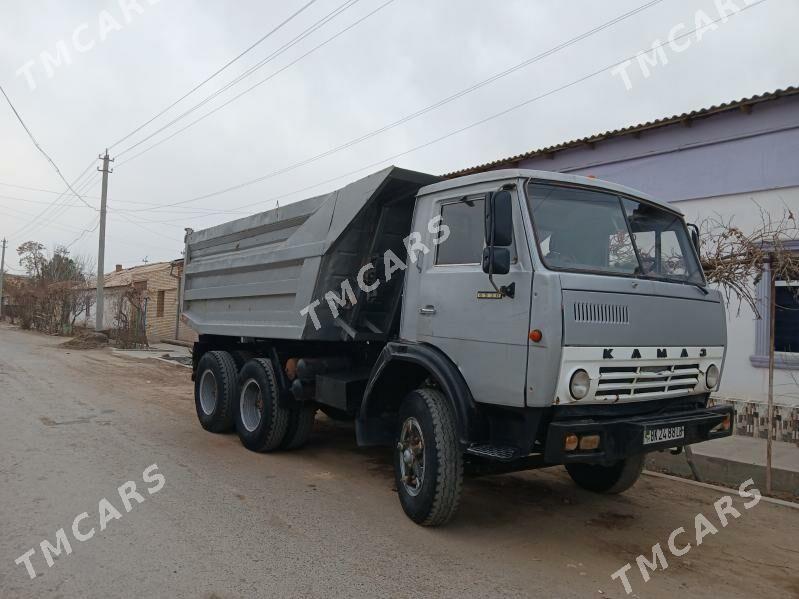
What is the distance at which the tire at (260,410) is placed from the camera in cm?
655

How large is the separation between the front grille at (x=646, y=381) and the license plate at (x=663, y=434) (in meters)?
0.26

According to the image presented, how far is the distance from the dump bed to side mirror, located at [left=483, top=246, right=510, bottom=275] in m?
1.61

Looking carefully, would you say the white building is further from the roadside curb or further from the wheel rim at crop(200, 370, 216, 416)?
the wheel rim at crop(200, 370, 216, 416)

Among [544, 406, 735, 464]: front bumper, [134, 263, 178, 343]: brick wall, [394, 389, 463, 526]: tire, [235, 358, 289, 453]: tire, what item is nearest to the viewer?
[544, 406, 735, 464]: front bumper

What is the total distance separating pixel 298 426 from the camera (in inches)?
263

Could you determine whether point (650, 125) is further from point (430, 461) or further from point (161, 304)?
point (161, 304)

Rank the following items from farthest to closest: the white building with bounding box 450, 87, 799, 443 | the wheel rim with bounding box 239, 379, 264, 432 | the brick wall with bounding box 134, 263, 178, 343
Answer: the brick wall with bounding box 134, 263, 178, 343 < the white building with bounding box 450, 87, 799, 443 < the wheel rim with bounding box 239, 379, 264, 432

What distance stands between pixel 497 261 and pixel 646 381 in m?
1.35

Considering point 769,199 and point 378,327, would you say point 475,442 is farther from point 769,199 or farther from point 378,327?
point 769,199

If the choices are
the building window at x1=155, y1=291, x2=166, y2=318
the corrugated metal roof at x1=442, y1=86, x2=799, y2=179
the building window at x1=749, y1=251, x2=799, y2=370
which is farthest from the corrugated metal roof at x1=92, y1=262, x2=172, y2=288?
the building window at x1=749, y1=251, x2=799, y2=370

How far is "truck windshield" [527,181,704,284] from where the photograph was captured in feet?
13.6

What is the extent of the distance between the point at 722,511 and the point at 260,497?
13.3 ft

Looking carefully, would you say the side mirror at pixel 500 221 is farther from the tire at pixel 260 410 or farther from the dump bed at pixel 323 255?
the tire at pixel 260 410

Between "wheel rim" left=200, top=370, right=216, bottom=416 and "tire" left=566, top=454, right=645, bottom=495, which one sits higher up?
"wheel rim" left=200, top=370, right=216, bottom=416
